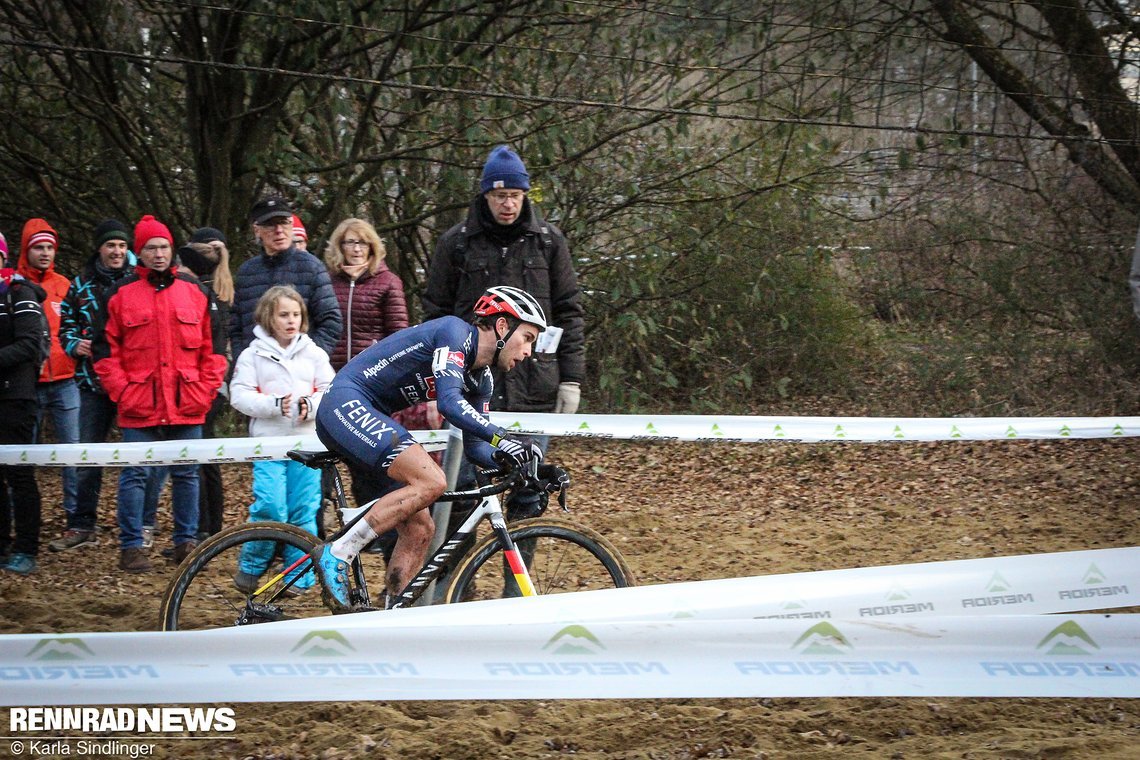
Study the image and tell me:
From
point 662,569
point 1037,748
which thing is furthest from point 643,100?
point 1037,748

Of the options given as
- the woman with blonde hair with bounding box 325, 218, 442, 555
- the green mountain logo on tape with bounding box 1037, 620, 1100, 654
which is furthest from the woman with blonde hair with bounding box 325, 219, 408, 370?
the green mountain logo on tape with bounding box 1037, 620, 1100, 654

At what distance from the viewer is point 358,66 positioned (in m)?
10.7

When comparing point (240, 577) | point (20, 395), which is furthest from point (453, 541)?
point (20, 395)

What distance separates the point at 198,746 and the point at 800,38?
8.42 metres

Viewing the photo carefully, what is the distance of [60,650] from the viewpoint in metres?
3.28

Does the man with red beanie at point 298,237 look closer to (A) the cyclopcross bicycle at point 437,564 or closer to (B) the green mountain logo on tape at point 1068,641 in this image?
(A) the cyclopcross bicycle at point 437,564

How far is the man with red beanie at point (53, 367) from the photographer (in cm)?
800

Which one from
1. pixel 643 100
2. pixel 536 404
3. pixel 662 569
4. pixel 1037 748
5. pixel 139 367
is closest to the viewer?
pixel 1037 748

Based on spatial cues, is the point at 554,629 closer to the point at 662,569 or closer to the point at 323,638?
the point at 323,638

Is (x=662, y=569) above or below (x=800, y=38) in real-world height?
below

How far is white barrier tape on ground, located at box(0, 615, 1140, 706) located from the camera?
3291mm

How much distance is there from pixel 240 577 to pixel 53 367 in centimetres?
346

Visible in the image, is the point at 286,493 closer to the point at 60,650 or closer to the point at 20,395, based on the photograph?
the point at 20,395

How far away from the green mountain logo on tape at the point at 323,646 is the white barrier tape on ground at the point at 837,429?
10.3 feet
